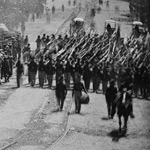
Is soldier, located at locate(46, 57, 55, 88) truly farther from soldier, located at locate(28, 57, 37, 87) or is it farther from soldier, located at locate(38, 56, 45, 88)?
soldier, located at locate(28, 57, 37, 87)

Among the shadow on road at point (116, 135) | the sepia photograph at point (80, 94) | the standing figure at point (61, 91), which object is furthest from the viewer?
the standing figure at point (61, 91)

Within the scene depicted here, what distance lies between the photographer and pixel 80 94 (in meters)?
17.6

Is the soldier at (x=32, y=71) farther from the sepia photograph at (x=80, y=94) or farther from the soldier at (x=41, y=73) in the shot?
the soldier at (x=41, y=73)

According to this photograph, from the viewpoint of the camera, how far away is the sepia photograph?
14578mm

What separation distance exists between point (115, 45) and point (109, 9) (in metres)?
23.2

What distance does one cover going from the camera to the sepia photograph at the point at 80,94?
14.6m

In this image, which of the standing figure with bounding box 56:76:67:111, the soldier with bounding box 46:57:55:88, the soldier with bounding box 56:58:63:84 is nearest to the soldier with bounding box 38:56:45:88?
the soldier with bounding box 46:57:55:88

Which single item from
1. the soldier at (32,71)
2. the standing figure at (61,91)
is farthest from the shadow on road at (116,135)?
the soldier at (32,71)

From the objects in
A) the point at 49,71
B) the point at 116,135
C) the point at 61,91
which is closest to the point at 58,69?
the point at 49,71

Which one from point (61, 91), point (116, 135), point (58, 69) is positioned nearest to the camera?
point (116, 135)

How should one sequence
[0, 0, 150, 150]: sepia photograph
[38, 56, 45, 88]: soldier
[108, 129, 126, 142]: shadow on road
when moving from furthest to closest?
[38, 56, 45, 88]: soldier
[0, 0, 150, 150]: sepia photograph
[108, 129, 126, 142]: shadow on road

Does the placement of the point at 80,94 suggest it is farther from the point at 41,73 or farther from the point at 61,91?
→ the point at 41,73

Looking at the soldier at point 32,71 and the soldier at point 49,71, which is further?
the soldier at point 32,71

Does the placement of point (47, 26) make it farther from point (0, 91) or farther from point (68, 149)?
point (68, 149)
